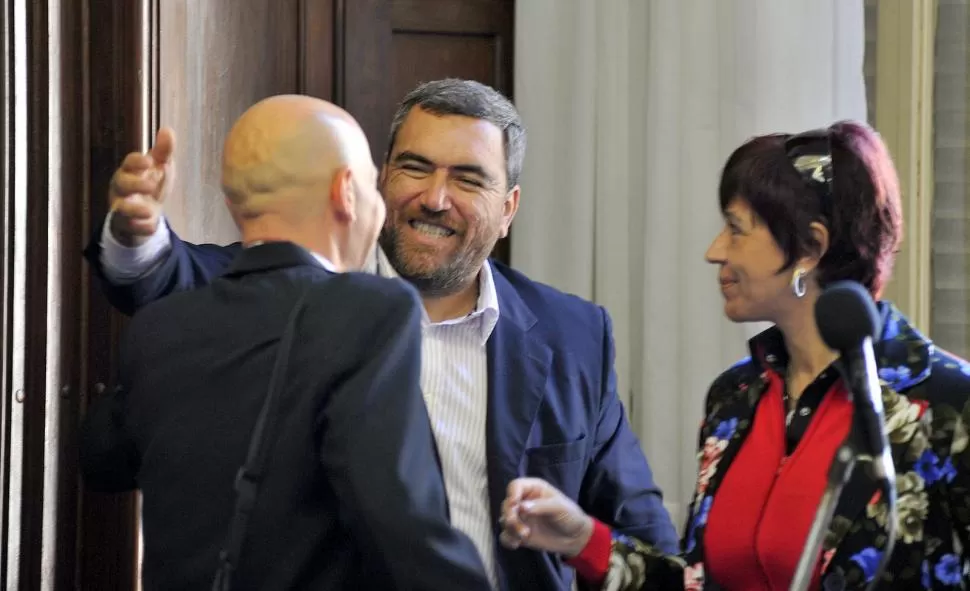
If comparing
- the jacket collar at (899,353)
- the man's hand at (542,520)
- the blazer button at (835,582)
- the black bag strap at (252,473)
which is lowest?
the blazer button at (835,582)

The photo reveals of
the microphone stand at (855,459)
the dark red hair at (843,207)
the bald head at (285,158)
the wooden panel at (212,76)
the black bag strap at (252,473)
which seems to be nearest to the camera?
the microphone stand at (855,459)

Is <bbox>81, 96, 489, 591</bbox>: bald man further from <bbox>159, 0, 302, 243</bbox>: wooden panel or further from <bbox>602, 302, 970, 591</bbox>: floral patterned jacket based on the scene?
<bbox>159, 0, 302, 243</bbox>: wooden panel

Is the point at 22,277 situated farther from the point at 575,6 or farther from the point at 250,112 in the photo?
the point at 575,6

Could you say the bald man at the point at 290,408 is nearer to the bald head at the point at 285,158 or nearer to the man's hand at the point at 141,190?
the bald head at the point at 285,158

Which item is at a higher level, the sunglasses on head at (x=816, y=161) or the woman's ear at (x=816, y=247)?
the sunglasses on head at (x=816, y=161)

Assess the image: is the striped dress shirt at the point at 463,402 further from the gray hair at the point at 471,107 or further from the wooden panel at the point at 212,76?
the wooden panel at the point at 212,76

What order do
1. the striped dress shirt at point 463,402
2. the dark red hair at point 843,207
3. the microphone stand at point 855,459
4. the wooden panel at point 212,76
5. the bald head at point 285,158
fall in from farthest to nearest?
1. the wooden panel at point 212,76
2. the striped dress shirt at point 463,402
3. the dark red hair at point 843,207
4. the bald head at point 285,158
5. the microphone stand at point 855,459

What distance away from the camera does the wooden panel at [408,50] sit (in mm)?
2908

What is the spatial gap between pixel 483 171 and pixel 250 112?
718 mm

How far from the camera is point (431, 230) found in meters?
2.20

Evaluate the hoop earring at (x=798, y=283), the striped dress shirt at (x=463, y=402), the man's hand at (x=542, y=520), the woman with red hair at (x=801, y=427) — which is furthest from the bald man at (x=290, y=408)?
the hoop earring at (x=798, y=283)

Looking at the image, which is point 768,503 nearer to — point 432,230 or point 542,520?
point 542,520

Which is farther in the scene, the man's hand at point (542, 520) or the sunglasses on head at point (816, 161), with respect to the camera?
the sunglasses on head at point (816, 161)

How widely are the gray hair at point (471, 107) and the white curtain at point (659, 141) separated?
0.60 metres
